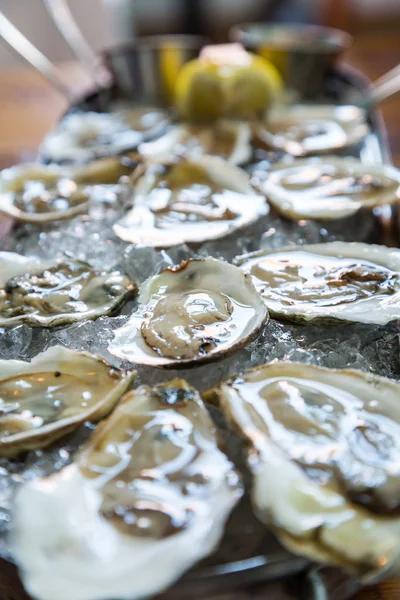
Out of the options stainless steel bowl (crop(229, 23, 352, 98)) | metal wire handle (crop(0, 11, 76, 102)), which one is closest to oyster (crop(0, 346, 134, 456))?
metal wire handle (crop(0, 11, 76, 102))

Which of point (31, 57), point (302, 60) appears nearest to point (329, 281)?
point (302, 60)

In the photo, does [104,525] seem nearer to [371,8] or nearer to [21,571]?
[21,571]

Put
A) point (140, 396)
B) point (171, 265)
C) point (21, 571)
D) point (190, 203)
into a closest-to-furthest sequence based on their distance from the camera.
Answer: point (21, 571), point (140, 396), point (171, 265), point (190, 203)

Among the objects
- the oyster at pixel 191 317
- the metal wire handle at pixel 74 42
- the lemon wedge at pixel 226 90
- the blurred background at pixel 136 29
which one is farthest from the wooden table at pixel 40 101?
the oyster at pixel 191 317

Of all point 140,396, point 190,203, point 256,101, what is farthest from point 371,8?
point 140,396

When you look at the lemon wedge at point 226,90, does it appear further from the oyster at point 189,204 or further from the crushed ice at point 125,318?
the crushed ice at point 125,318
